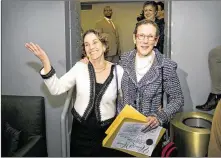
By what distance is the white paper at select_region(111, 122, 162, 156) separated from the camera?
37.4 inches

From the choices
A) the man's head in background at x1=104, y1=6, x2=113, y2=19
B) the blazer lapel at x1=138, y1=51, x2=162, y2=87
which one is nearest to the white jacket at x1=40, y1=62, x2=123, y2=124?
the blazer lapel at x1=138, y1=51, x2=162, y2=87

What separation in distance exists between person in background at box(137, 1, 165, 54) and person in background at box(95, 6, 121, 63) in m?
0.13

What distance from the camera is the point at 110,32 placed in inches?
39.8

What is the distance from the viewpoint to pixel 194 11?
3.22 feet

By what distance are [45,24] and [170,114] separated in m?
0.69

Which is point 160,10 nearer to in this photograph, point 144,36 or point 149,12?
point 149,12

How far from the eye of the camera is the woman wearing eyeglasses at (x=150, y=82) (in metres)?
0.93

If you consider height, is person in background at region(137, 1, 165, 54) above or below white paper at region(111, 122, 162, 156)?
above

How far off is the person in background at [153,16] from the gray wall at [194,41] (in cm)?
6

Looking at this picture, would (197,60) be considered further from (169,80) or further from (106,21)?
(106,21)

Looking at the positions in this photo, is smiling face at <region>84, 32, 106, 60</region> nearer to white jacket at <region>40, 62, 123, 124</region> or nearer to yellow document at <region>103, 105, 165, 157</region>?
white jacket at <region>40, 62, 123, 124</region>

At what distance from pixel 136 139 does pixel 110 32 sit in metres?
0.48

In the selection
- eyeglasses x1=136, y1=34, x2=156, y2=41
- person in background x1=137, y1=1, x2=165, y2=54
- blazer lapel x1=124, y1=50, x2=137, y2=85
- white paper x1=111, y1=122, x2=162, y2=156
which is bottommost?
white paper x1=111, y1=122, x2=162, y2=156

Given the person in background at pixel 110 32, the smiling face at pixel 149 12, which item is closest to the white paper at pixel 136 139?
the person in background at pixel 110 32
